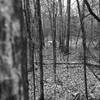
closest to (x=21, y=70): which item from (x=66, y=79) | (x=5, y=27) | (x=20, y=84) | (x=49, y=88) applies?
(x=20, y=84)

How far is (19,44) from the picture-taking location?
0.73m

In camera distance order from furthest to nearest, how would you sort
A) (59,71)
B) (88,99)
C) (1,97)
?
1. (59,71)
2. (88,99)
3. (1,97)

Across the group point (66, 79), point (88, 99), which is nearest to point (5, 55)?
point (88, 99)

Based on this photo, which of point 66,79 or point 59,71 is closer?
point 66,79

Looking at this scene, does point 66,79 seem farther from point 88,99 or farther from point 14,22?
point 14,22

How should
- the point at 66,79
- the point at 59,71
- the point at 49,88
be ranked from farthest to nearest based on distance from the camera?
1. the point at 59,71
2. the point at 66,79
3. the point at 49,88

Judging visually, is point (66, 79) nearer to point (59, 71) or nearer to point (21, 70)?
point (59, 71)

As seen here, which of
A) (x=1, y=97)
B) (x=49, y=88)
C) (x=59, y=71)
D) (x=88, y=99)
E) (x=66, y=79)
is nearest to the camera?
(x=1, y=97)

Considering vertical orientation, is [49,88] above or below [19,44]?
below

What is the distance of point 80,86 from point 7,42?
5.88 meters

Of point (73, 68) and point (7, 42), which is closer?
point (7, 42)

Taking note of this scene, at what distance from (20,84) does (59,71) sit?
7581 millimetres

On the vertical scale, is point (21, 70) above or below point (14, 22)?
below

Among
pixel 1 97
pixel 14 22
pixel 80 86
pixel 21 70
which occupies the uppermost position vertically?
pixel 14 22
